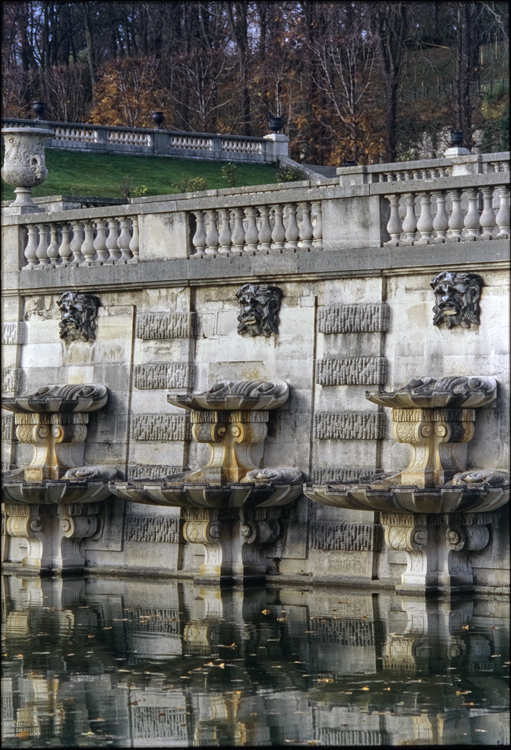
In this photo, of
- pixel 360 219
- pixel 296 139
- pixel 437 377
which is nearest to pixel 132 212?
pixel 360 219

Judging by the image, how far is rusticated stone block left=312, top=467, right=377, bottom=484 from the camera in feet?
63.8

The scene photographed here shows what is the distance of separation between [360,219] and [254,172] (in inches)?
1339

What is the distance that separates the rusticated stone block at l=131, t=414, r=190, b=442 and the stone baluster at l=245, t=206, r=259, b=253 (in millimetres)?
2319

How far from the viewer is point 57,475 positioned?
21891mm

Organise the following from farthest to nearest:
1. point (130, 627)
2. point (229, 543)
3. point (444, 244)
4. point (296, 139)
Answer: point (296, 139), point (229, 543), point (444, 244), point (130, 627)

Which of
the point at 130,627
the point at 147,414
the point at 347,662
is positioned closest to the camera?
the point at 347,662

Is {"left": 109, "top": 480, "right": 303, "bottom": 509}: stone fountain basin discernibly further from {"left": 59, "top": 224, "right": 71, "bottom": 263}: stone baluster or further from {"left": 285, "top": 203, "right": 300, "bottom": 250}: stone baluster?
{"left": 59, "top": 224, "right": 71, "bottom": 263}: stone baluster

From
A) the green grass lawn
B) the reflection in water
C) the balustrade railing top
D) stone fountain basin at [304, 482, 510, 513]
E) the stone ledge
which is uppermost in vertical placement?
the balustrade railing top

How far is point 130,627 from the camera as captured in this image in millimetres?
17266

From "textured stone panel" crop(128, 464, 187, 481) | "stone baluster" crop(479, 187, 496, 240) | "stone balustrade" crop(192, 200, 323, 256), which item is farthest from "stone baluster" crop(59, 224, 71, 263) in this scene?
"stone baluster" crop(479, 187, 496, 240)

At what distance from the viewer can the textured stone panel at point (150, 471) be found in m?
21.3

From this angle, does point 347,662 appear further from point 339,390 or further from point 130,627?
point 339,390

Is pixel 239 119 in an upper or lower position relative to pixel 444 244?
upper

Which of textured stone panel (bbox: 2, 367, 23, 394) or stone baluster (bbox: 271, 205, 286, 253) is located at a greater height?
stone baluster (bbox: 271, 205, 286, 253)
